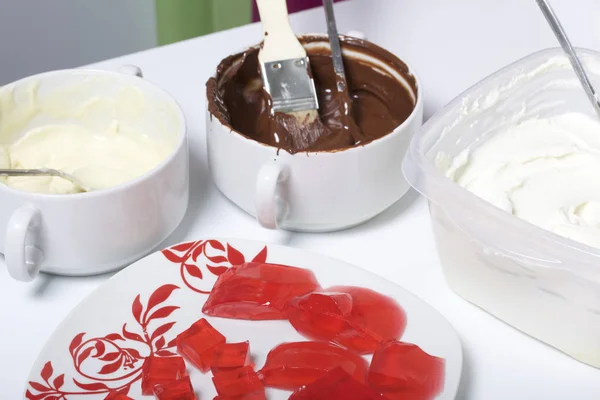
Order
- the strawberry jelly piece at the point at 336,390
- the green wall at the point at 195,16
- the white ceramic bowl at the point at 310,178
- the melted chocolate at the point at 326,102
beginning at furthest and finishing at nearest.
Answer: the green wall at the point at 195,16, the melted chocolate at the point at 326,102, the white ceramic bowl at the point at 310,178, the strawberry jelly piece at the point at 336,390

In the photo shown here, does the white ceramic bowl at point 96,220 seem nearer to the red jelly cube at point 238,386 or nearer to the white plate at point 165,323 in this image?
the white plate at point 165,323

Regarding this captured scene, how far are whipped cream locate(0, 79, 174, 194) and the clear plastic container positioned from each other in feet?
0.92

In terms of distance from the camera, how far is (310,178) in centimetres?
74

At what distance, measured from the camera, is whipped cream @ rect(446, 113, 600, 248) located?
2.33 ft

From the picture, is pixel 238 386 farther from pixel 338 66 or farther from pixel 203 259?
pixel 338 66

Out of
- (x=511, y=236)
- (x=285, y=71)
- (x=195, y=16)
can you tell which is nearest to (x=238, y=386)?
(x=511, y=236)

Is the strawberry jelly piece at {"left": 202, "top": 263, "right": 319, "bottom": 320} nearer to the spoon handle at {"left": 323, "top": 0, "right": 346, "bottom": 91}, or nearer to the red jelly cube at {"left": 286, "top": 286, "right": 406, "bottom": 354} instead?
the red jelly cube at {"left": 286, "top": 286, "right": 406, "bottom": 354}

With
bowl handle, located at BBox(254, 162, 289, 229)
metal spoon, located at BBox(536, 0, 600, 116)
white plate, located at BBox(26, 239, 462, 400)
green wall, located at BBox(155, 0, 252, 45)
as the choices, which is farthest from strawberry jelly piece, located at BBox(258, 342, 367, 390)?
green wall, located at BBox(155, 0, 252, 45)

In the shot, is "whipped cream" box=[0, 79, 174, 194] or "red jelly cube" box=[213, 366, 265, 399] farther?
"whipped cream" box=[0, 79, 174, 194]

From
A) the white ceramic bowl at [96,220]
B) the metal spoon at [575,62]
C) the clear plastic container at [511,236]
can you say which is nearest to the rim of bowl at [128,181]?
the white ceramic bowl at [96,220]

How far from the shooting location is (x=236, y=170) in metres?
0.77

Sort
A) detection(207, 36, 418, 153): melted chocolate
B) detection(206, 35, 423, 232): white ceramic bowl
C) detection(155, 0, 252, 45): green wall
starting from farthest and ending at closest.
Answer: detection(155, 0, 252, 45): green wall → detection(207, 36, 418, 153): melted chocolate → detection(206, 35, 423, 232): white ceramic bowl

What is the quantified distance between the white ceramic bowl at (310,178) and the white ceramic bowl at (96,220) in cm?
4

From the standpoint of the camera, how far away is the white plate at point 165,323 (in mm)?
645
